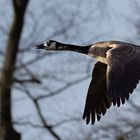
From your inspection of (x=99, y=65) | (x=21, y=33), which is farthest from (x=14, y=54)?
(x=99, y=65)

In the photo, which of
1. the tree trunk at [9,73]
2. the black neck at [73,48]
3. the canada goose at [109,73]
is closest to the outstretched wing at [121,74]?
the canada goose at [109,73]

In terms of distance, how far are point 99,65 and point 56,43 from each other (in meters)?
1.14

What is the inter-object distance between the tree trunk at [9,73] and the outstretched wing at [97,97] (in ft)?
6.17

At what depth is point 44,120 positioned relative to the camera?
1045 inches

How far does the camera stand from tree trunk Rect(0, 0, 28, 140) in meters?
24.5

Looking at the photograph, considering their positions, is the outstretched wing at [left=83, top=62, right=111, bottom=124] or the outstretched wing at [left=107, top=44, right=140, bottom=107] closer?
the outstretched wing at [left=107, top=44, right=140, bottom=107]

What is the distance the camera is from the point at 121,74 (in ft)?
71.1

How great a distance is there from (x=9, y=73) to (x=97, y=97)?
2084mm

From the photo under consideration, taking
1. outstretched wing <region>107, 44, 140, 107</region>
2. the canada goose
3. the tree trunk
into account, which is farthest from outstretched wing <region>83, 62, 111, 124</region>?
the tree trunk

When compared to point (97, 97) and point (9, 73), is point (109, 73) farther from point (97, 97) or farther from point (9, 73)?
point (9, 73)

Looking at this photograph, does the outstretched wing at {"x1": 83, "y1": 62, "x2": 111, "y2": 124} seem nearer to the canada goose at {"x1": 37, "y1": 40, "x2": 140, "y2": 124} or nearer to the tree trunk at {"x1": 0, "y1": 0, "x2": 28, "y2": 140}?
the canada goose at {"x1": 37, "y1": 40, "x2": 140, "y2": 124}

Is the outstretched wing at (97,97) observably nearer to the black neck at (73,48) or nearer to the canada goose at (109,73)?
the canada goose at (109,73)

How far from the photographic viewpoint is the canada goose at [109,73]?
70.7 ft

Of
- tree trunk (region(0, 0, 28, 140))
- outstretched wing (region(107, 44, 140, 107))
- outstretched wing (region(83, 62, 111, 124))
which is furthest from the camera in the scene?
tree trunk (region(0, 0, 28, 140))
